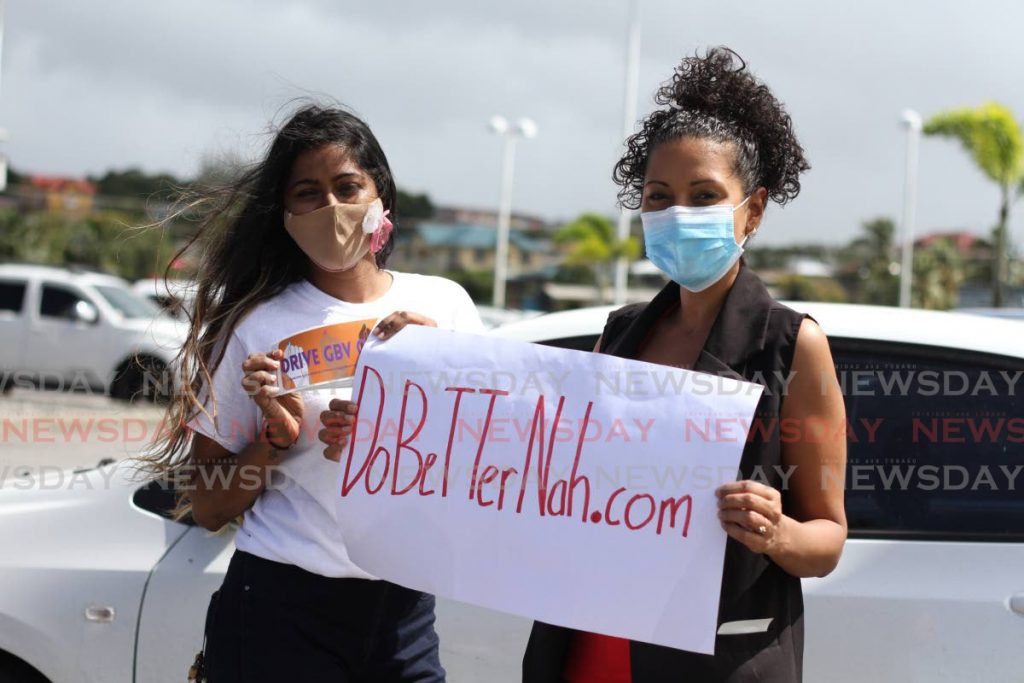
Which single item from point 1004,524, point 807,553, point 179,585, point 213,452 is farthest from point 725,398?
point 179,585

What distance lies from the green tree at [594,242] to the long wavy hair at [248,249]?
2668 centimetres

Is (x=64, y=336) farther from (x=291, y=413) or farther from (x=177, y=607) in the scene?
(x=291, y=413)

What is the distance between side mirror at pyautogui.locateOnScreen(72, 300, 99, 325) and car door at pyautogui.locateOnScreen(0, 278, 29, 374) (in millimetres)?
794

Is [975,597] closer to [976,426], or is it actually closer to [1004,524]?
[1004,524]

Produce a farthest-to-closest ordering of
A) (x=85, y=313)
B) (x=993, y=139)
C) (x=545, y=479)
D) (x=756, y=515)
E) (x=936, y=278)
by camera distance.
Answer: (x=936, y=278), (x=993, y=139), (x=85, y=313), (x=545, y=479), (x=756, y=515)

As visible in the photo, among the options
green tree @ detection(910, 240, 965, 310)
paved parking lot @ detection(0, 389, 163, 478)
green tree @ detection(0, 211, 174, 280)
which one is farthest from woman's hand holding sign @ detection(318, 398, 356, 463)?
green tree @ detection(910, 240, 965, 310)

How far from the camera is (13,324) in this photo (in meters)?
15.0

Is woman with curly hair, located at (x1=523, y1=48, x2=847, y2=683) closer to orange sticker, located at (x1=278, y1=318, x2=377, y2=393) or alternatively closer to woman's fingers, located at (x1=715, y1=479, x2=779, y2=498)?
woman's fingers, located at (x1=715, y1=479, x2=779, y2=498)

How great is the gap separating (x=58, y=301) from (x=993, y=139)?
1691 cm

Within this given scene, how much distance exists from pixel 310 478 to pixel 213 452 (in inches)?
8.2

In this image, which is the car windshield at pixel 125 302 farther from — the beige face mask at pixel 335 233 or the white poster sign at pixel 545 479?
the white poster sign at pixel 545 479

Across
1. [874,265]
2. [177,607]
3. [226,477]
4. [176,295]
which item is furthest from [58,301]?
[874,265]

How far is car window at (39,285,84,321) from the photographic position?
1490 centimetres

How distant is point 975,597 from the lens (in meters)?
2.63
